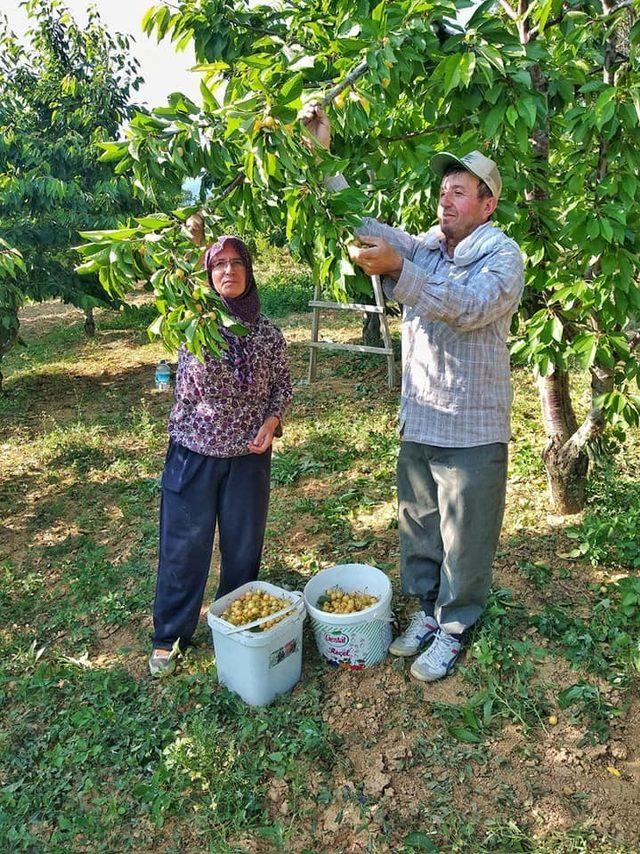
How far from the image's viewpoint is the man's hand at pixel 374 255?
191cm

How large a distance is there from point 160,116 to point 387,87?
0.68m

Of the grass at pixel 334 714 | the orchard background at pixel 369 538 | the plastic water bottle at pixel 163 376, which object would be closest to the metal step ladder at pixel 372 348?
the plastic water bottle at pixel 163 376

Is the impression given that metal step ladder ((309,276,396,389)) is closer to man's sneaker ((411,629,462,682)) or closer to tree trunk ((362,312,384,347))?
tree trunk ((362,312,384,347))

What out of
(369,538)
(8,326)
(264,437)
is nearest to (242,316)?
(264,437)

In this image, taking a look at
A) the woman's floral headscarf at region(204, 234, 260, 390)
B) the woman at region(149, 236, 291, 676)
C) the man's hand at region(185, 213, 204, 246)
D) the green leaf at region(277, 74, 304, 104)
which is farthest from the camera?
the woman at region(149, 236, 291, 676)

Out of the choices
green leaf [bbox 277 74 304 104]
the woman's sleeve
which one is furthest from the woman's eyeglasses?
green leaf [bbox 277 74 304 104]

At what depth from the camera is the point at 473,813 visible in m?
2.29

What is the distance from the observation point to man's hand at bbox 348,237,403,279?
1.91 meters

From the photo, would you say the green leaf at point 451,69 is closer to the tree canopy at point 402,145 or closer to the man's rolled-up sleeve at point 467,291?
the tree canopy at point 402,145

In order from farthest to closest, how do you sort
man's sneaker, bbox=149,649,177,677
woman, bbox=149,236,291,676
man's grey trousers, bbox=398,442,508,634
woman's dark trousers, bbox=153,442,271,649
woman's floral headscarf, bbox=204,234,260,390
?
1. man's sneaker, bbox=149,649,177,677
2. woman's dark trousers, bbox=153,442,271,649
3. woman, bbox=149,236,291,676
4. woman's floral headscarf, bbox=204,234,260,390
5. man's grey trousers, bbox=398,442,508,634

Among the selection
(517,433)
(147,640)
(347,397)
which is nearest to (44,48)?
(347,397)

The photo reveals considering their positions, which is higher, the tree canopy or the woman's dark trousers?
the tree canopy

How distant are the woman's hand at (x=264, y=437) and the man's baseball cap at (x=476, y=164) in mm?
1179

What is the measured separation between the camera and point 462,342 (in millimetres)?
2465
